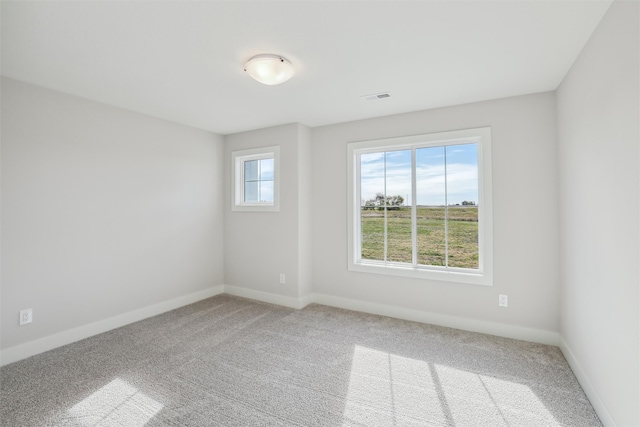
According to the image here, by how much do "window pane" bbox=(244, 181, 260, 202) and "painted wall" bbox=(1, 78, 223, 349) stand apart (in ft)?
2.13

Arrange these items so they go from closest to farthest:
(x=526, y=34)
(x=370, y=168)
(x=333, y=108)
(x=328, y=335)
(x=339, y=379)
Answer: (x=526, y=34) < (x=339, y=379) < (x=328, y=335) < (x=333, y=108) < (x=370, y=168)

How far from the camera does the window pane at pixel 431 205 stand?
11.1 ft

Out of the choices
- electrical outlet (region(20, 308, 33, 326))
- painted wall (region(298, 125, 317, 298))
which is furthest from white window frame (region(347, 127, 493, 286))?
electrical outlet (region(20, 308, 33, 326))

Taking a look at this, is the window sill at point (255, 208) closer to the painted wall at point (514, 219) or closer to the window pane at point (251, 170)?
the window pane at point (251, 170)

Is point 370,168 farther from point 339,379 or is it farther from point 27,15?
point 27,15

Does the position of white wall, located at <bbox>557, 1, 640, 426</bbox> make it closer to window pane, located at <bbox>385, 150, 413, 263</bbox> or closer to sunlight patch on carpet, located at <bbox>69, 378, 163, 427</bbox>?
window pane, located at <bbox>385, 150, 413, 263</bbox>

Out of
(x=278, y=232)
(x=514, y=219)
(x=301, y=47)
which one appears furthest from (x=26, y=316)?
(x=514, y=219)

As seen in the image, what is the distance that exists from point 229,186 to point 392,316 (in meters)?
3.02

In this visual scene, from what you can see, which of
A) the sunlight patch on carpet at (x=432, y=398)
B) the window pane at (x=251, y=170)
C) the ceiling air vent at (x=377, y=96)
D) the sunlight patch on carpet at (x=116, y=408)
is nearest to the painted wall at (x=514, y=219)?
the ceiling air vent at (x=377, y=96)

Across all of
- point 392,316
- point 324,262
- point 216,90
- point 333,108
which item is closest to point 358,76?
point 333,108

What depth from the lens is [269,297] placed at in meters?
Result: 4.11

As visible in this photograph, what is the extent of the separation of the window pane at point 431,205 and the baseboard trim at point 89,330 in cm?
318

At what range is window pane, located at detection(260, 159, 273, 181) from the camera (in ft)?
13.9

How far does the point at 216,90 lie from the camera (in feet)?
9.09
